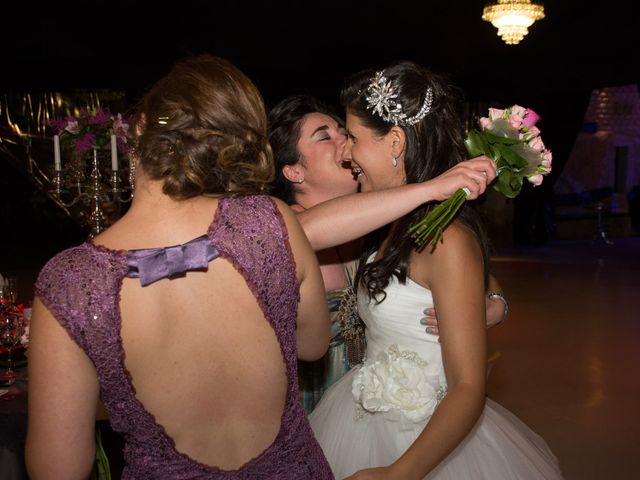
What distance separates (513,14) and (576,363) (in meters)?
3.93

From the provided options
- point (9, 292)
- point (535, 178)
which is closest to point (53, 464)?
point (535, 178)

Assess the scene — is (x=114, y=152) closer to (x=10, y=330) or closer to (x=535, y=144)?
(x=10, y=330)

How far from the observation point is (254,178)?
1.36 metres

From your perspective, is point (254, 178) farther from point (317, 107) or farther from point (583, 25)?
point (583, 25)

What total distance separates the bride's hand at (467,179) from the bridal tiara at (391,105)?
0.33 m

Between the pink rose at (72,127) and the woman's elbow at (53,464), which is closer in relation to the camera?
the woman's elbow at (53,464)

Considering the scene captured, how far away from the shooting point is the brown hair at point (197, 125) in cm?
125

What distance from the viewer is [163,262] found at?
1.20 meters

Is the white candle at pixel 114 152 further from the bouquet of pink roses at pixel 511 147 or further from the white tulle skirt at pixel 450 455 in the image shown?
the bouquet of pink roses at pixel 511 147

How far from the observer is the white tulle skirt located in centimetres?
190

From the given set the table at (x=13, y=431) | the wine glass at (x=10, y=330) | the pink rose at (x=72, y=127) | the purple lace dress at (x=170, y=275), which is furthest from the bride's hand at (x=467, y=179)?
the pink rose at (x=72, y=127)

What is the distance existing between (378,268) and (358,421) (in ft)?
1.58

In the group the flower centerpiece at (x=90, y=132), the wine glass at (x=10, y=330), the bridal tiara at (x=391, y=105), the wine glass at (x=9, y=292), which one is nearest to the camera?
the bridal tiara at (x=391, y=105)

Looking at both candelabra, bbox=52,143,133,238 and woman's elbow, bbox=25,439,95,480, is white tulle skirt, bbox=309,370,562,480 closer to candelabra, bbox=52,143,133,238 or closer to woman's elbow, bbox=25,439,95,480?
woman's elbow, bbox=25,439,95,480
